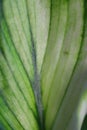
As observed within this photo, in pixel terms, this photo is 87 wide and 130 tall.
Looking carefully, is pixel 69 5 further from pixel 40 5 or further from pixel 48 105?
pixel 48 105

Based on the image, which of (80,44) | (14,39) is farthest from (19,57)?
(80,44)

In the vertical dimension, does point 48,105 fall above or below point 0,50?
below

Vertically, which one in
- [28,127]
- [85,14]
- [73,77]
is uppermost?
[85,14]

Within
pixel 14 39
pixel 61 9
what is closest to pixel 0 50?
pixel 14 39

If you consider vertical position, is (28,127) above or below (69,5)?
below

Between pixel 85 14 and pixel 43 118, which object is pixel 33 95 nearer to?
pixel 43 118
